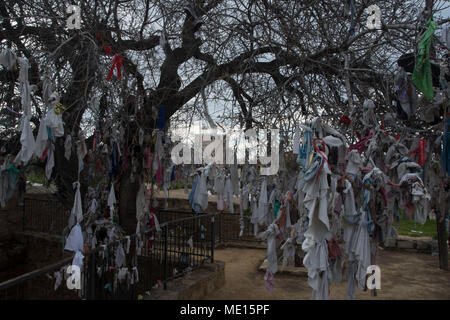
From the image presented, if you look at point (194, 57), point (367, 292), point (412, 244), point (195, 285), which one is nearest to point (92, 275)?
point (195, 285)

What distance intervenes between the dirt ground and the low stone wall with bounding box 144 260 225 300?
208 mm

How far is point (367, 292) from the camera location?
610 cm

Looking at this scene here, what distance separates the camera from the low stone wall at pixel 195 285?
4.79 metres

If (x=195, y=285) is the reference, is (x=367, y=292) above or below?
below

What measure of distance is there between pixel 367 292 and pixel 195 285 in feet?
11.1

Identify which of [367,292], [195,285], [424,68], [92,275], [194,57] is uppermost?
[194,57]

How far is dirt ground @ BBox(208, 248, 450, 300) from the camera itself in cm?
595

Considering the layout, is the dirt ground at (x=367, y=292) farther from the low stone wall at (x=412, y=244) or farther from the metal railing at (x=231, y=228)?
the metal railing at (x=231, y=228)

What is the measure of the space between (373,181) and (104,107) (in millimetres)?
3540

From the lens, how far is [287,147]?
13.6 feet

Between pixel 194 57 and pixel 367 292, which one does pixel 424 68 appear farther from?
pixel 367 292

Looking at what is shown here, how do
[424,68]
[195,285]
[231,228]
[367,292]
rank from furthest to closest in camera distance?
1. [231,228]
2. [367,292]
3. [195,285]
4. [424,68]

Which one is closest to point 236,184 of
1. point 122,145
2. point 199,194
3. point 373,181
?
point 199,194

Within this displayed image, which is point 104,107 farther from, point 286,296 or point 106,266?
point 286,296
